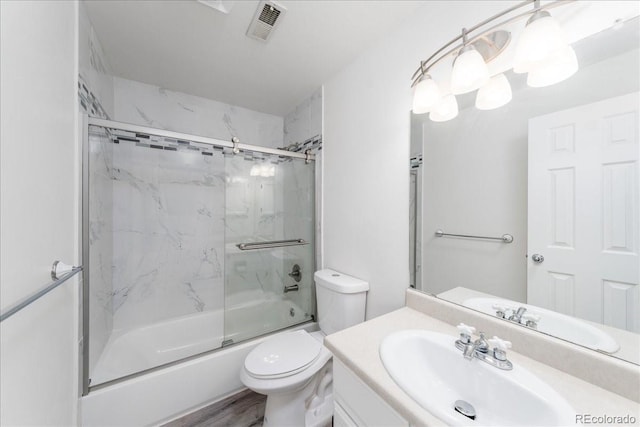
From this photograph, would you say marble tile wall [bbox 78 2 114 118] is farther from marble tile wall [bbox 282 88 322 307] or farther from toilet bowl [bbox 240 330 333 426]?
toilet bowl [bbox 240 330 333 426]

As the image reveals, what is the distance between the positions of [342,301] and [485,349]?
2.66 feet

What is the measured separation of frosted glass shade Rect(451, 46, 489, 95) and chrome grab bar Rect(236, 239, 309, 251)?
1.51 m

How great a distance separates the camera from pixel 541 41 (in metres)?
0.66

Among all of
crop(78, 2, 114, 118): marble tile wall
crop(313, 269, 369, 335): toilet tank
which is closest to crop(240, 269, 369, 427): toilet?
crop(313, 269, 369, 335): toilet tank

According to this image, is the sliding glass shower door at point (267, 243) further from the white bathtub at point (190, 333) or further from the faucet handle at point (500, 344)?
the faucet handle at point (500, 344)

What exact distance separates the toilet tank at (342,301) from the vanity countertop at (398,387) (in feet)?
1.44

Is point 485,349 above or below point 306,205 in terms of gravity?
below

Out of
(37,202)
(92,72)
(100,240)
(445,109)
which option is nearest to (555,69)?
(445,109)

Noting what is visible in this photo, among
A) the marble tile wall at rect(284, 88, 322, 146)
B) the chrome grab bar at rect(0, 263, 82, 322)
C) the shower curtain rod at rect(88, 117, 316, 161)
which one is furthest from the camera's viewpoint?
the marble tile wall at rect(284, 88, 322, 146)

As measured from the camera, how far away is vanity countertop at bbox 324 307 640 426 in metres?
0.53

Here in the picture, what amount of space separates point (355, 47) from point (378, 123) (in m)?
0.53

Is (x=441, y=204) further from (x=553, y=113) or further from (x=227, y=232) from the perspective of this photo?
(x=227, y=232)

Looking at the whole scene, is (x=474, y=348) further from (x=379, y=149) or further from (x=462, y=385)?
(x=379, y=149)

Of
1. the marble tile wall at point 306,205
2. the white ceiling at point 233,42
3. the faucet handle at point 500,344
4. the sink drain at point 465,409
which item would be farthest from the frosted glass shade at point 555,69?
the marble tile wall at point 306,205
